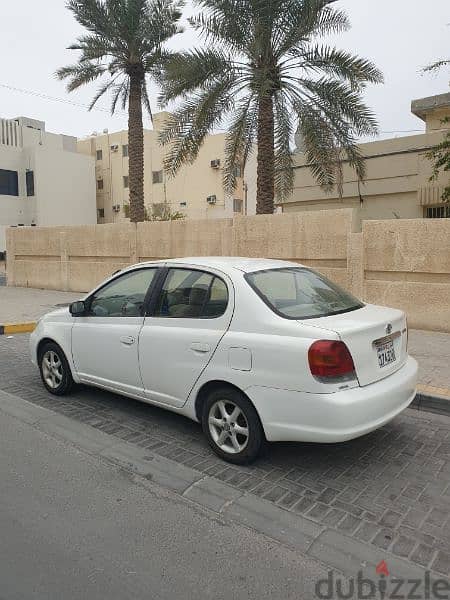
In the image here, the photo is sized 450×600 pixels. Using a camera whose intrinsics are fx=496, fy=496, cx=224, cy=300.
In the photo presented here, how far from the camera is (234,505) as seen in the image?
3.20m

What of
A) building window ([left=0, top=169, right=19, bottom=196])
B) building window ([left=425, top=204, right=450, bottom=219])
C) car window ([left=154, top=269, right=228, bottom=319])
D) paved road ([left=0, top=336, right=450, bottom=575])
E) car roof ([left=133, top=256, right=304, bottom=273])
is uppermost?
building window ([left=0, top=169, right=19, bottom=196])

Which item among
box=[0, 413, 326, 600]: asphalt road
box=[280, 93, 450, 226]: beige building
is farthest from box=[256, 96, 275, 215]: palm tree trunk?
box=[0, 413, 326, 600]: asphalt road

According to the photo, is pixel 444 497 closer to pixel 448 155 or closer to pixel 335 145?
pixel 335 145

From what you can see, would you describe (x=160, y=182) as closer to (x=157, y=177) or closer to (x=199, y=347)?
(x=157, y=177)

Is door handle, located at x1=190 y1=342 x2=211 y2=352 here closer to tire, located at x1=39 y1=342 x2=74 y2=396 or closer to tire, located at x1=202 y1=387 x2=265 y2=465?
tire, located at x1=202 y1=387 x2=265 y2=465

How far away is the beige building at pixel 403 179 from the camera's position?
646 inches

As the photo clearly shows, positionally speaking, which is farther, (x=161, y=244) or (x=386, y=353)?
(x=161, y=244)

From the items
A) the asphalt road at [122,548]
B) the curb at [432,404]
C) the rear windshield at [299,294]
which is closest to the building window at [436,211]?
the curb at [432,404]

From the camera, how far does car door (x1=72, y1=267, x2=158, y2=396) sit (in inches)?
176

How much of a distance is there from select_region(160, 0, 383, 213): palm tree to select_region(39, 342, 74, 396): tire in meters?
7.87

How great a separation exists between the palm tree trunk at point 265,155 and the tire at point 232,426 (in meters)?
8.92

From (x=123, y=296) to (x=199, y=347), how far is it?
1.24 m

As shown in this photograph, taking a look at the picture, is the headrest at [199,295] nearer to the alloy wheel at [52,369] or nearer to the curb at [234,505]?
the curb at [234,505]

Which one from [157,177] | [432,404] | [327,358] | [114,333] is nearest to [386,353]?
[327,358]
